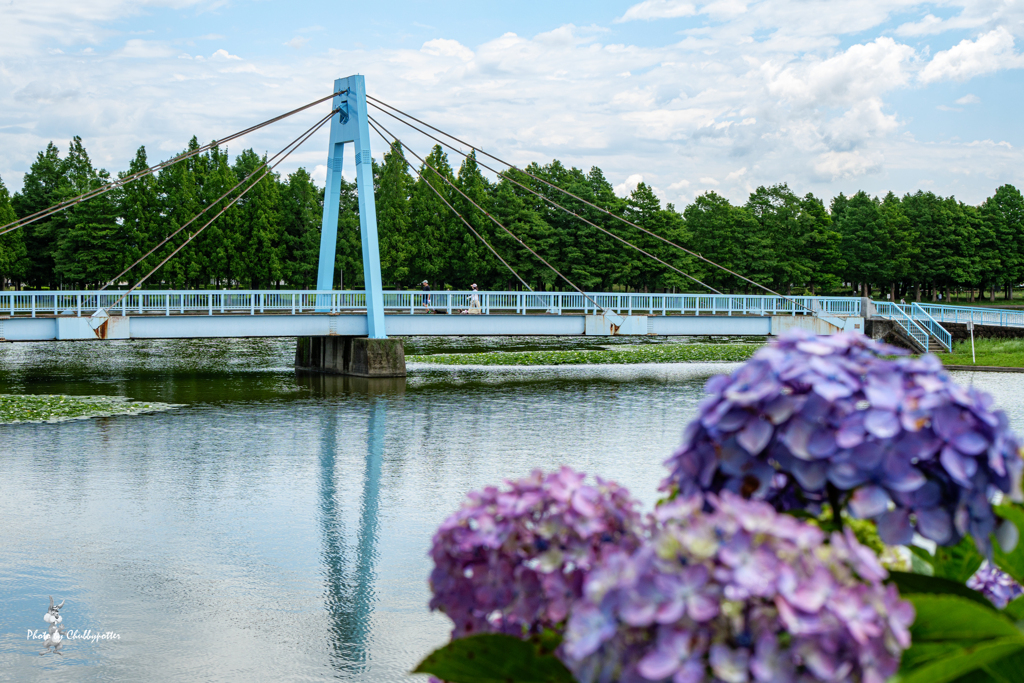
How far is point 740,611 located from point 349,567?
9.99m

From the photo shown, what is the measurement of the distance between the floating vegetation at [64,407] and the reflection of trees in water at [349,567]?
9.13 metres

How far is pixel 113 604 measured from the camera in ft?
30.8

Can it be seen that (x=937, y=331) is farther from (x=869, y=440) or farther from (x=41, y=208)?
(x=41, y=208)

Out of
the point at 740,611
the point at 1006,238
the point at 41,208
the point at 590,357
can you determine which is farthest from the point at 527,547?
the point at 1006,238

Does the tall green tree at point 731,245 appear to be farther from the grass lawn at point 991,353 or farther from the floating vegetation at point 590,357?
the grass lawn at point 991,353

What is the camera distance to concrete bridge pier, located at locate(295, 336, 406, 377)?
33.7m

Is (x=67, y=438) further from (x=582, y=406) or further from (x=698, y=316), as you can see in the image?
(x=698, y=316)

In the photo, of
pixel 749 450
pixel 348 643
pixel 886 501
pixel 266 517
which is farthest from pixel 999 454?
pixel 266 517

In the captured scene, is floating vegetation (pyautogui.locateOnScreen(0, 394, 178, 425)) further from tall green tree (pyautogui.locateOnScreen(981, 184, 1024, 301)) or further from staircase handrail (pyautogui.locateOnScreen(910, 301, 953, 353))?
tall green tree (pyautogui.locateOnScreen(981, 184, 1024, 301))

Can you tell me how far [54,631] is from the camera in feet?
28.2

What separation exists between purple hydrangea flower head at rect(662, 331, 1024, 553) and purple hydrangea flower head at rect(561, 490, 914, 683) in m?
0.20

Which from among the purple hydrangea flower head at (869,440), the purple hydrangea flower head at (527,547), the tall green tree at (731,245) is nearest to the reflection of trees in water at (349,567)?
the purple hydrangea flower head at (527,547)

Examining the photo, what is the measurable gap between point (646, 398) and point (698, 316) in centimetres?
965

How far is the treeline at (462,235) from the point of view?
2515 inches
